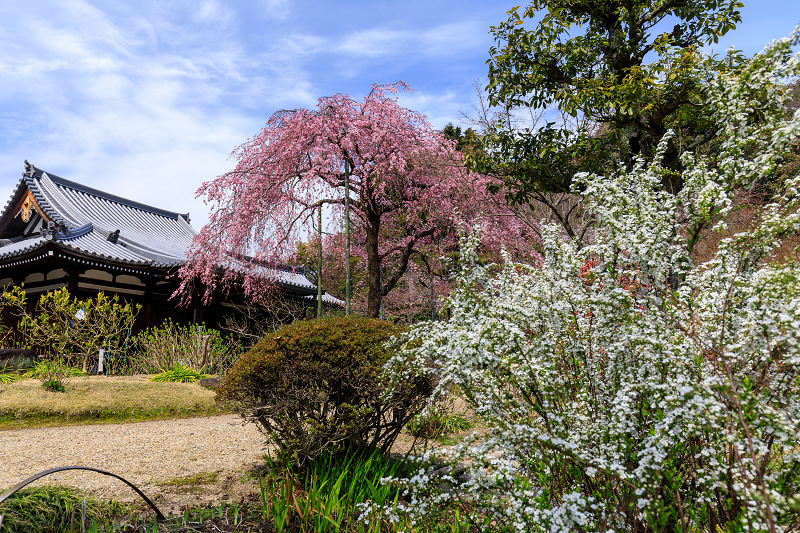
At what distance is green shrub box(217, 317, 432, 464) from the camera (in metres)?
3.66

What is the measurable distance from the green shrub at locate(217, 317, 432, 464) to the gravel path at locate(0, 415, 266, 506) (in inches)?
36.9

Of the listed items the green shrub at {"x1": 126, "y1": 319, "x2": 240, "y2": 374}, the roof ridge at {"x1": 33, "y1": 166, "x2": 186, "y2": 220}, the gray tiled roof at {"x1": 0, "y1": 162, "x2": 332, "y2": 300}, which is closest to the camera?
the green shrub at {"x1": 126, "y1": 319, "x2": 240, "y2": 374}

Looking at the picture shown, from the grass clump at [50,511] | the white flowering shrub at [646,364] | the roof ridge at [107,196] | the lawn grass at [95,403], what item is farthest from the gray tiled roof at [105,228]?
the white flowering shrub at [646,364]

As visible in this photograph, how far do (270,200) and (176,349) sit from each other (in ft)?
14.8

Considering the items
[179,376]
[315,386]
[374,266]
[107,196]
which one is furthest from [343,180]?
[107,196]

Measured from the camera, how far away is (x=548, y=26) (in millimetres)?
6977

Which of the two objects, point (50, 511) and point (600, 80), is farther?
point (600, 80)

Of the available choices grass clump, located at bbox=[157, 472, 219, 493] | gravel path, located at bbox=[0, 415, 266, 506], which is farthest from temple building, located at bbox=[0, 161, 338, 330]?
grass clump, located at bbox=[157, 472, 219, 493]

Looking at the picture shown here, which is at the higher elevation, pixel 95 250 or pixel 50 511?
pixel 95 250

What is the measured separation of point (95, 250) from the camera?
12.6m

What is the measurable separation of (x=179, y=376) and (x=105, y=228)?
7703 mm

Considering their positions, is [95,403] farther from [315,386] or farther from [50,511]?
[315,386]

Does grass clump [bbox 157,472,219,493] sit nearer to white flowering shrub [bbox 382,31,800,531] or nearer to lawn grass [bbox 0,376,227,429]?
white flowering shrub [bbox 382,31,800,531]

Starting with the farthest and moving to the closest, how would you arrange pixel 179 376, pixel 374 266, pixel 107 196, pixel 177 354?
pixel 107 196, pixel 177 354, pixel 374 266, pixel 179 376
